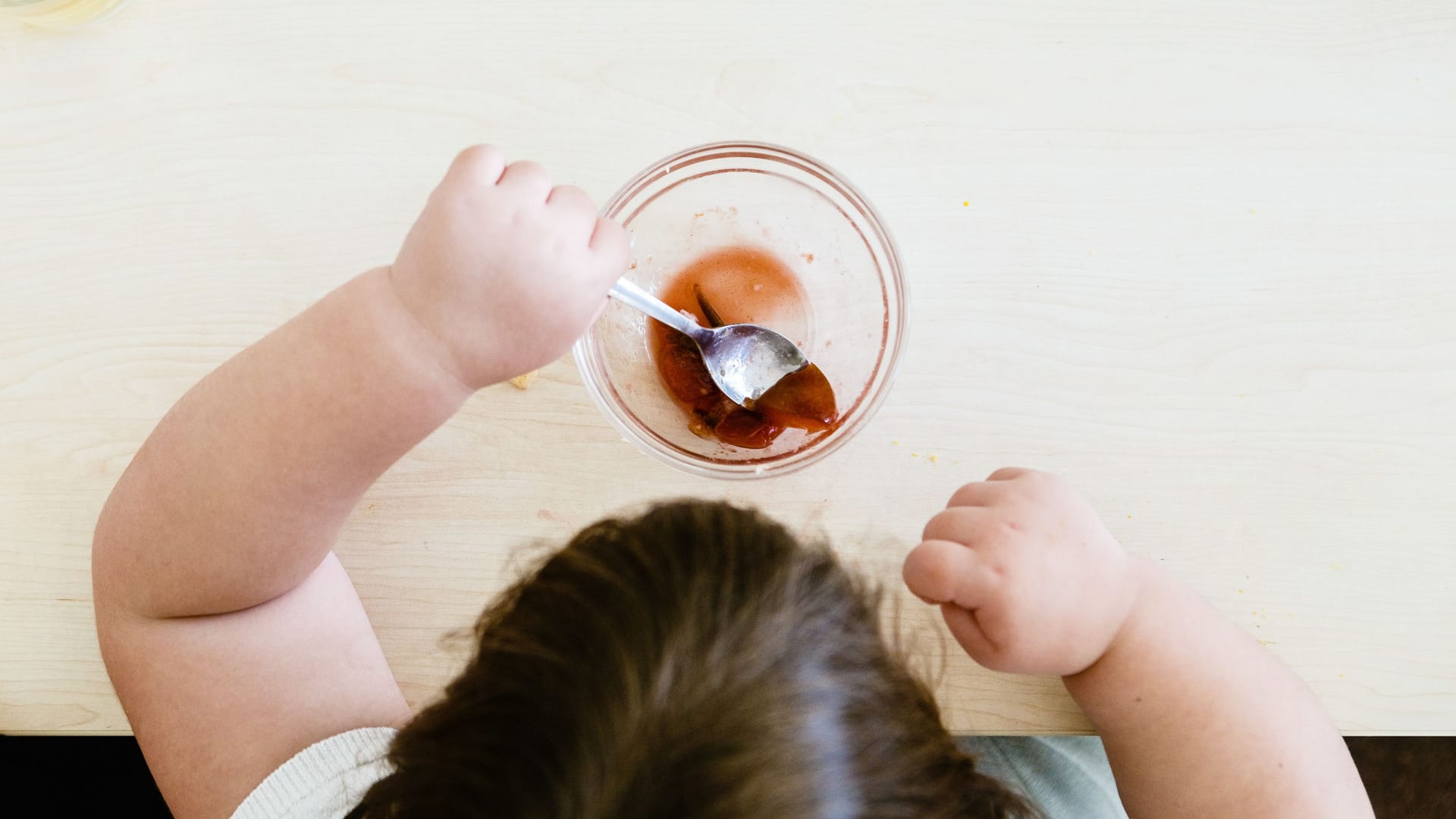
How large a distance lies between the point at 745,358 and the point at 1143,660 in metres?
0.34

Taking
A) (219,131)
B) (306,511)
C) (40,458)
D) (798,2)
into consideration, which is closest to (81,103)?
(219,131)

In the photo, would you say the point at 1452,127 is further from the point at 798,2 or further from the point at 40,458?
the point at 40,458

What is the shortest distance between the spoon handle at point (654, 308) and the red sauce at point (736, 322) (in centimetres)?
3

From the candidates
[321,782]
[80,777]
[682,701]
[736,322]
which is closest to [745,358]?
[736,322]

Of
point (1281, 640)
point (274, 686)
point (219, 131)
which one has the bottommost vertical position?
point (274, 686)

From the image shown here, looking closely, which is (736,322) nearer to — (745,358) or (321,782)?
(745,358)

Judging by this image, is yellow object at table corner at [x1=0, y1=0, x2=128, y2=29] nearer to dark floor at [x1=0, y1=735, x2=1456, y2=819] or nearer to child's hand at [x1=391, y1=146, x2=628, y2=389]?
child's hand at [x1=391, y1=146, x2=628, y2=389]

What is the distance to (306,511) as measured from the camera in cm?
59

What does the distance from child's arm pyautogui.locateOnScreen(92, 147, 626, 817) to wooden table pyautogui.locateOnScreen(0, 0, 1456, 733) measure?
0.17 ft

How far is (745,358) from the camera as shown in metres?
0.64

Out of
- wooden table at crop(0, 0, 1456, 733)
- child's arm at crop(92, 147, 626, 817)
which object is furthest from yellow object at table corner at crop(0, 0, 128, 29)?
child's arm at crop(92, 147, 626, 817)

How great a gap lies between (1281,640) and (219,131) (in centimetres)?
88

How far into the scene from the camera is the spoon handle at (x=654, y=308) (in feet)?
1.87

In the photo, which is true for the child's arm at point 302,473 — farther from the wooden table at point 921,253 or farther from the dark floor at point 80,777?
the dark floor at point 80,777
